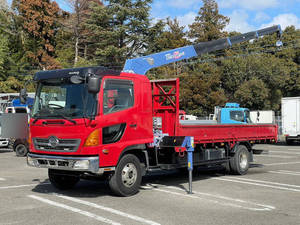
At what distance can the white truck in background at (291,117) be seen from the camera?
2573cm

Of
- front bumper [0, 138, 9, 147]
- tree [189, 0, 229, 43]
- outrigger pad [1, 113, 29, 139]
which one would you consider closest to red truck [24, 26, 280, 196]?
outrigger pad [1, 113, 29, 139]

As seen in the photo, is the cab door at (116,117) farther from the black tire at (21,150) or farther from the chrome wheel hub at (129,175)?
the black tire at (21,150)

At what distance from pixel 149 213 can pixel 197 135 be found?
3646 mm

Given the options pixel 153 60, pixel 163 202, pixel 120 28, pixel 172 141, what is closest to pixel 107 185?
pixel 172 141

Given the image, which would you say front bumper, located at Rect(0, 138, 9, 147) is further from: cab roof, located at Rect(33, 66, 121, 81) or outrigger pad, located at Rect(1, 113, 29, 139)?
cab roof, located at Rect(33, 66, 121, 81)

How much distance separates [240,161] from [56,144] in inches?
251

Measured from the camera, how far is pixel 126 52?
39188 millimetres

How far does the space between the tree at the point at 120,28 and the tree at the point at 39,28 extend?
5885 mm

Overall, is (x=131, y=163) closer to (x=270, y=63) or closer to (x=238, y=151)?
(x=238, y=151)

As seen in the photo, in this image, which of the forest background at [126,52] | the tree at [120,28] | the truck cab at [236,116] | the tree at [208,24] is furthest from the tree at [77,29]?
the truck cab at [236,116]

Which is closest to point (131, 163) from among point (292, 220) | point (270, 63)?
point (292, 220)

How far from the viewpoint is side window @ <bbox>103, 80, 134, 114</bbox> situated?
818cm


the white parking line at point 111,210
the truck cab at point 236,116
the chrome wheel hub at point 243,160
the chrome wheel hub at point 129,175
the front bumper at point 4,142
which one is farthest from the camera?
the front bumper at point 4,142

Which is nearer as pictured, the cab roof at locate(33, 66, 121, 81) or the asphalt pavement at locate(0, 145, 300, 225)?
the asphalt pavement at locate(0, 145, 300, 225)
